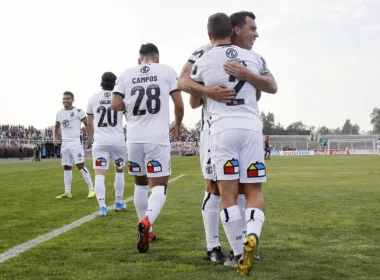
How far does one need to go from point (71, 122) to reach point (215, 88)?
24.8 ft

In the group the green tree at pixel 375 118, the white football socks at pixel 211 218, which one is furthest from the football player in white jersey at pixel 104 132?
the green tree at pixel 375 118

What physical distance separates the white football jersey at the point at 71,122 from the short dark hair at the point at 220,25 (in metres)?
7.41

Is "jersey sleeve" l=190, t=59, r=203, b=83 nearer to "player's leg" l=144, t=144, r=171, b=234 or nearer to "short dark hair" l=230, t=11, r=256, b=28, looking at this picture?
"short dark hair" l=230, t=11, r=256, b=28

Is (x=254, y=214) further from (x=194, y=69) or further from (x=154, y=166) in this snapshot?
(x=154, y=166)

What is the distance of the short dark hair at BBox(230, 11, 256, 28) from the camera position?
4320mm

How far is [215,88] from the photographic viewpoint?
411 cm

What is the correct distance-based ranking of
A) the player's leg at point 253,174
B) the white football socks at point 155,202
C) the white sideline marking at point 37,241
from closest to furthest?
the player's leg at point 253,174
the white sideline marking at point 37,241
the white football socks at point 155,202

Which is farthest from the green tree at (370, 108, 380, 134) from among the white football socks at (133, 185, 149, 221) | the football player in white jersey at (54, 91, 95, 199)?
the white football socks at (133, 185, 149, 221)

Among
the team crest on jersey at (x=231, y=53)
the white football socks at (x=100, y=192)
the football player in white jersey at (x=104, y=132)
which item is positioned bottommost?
the white football socks at (x=100, y=192)

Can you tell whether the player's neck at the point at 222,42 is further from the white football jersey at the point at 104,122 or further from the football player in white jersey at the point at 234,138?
the white football jersey at the point at 104,122

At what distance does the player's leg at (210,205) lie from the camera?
4.44m

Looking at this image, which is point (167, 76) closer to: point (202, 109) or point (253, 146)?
point (202, 109)

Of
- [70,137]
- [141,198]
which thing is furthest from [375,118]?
[141,198]

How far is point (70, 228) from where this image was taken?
648 centimetres
